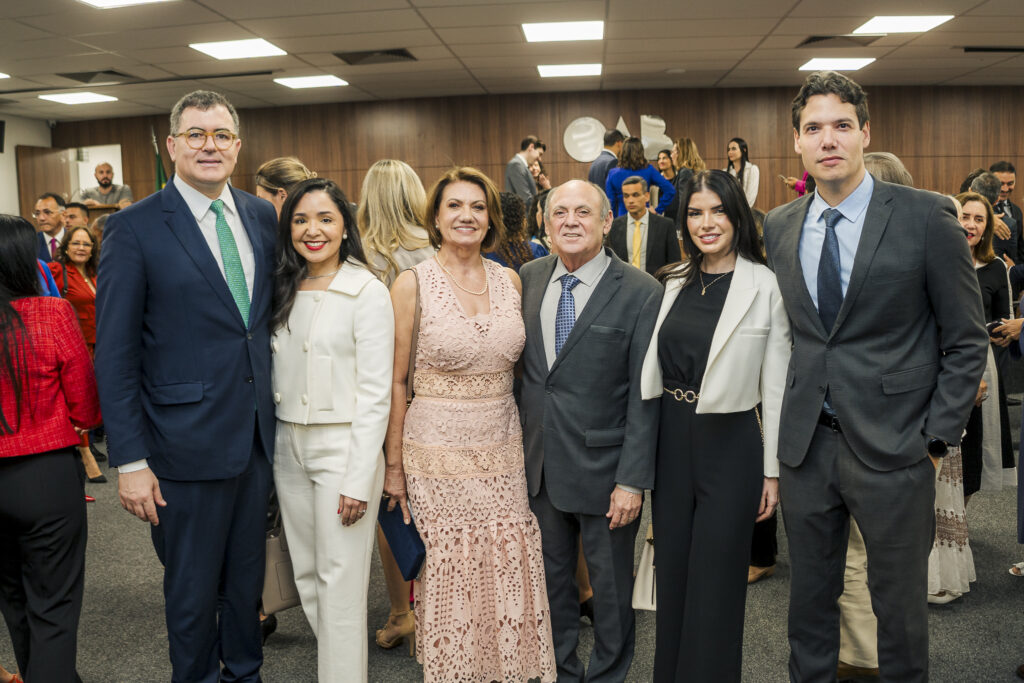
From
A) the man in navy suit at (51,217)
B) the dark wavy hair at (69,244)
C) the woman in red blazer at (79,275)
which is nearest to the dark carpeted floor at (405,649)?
the woman in red blazer at (79,275)

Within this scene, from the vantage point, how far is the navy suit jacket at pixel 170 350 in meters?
2.07

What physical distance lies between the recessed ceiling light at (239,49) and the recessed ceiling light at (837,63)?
6.34 metres

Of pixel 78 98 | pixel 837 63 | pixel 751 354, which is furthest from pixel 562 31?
pixel 78 98

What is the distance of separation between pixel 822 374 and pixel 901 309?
0.25 meters

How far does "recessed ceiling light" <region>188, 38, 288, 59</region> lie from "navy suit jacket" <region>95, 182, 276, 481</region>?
6.46m

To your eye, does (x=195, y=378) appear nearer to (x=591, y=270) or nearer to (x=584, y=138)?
(x=591, y=270)

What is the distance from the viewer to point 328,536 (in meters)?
2.24

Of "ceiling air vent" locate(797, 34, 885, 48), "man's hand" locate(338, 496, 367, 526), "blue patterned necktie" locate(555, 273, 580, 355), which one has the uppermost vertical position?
"ceiling air vent" locate(797, 34, 885, 48)

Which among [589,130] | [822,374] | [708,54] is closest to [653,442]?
[822,374]

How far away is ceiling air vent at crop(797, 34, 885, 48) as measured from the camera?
834cm

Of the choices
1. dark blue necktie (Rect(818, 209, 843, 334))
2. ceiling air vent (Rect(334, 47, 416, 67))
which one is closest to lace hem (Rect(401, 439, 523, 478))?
dark blue necktie (Rect(818, 209, 843, 334))

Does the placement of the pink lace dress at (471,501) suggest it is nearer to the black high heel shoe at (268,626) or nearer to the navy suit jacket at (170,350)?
the navy suit jacket at (170,350)

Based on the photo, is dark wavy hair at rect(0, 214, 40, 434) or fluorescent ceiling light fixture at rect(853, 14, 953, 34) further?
fluorescent ceiling light fixture at rect(853, 14, 953, 34)

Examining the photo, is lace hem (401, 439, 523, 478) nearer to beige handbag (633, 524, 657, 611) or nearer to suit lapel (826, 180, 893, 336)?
beige handbag (633, 524, 657, 611)
